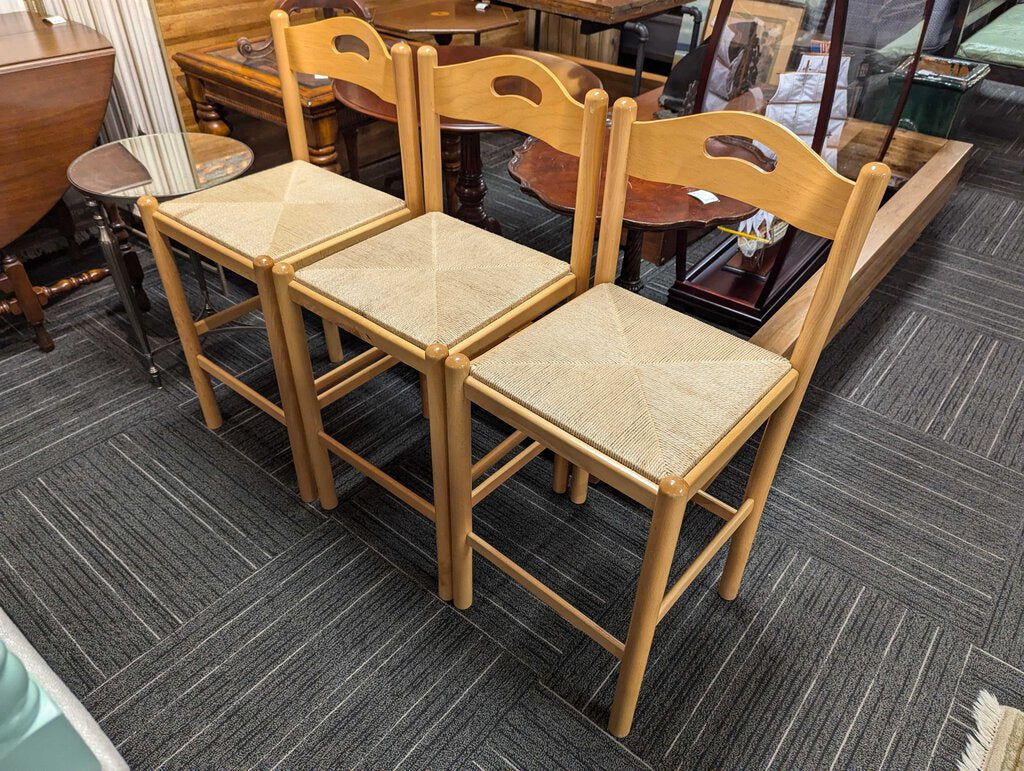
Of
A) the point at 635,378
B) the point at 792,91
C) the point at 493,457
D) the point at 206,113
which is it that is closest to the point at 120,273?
the point at 206,113

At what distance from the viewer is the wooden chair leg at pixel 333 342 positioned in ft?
→ 7.02

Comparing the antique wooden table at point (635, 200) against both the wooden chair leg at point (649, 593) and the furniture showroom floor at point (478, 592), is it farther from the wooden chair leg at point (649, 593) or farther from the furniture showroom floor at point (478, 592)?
the wooden chair leg at point (649, 593)

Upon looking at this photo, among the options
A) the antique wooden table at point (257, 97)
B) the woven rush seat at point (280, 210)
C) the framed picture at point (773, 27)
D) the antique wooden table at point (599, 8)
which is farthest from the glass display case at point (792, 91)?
the antique wooden table at point (257, 97)

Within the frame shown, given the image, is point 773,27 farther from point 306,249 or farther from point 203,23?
point 203,23

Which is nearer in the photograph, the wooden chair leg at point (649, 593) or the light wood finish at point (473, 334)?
the wooden chair leg at point (649, 593)

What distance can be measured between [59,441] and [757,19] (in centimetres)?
213

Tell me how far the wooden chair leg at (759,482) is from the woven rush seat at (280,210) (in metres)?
0.97

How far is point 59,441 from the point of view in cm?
192

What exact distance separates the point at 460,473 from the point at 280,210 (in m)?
0.78

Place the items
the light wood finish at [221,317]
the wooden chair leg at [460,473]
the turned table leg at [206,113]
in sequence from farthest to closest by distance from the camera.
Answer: the turned table leg at [206,113]
the light wood finish at [221,317]
the wooden chair leg at [460,473]

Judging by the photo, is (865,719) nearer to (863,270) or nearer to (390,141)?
(863,270)

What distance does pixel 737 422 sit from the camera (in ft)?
3.73

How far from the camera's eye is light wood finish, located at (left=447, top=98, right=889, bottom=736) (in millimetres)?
1061

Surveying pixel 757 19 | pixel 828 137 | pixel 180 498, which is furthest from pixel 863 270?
pixel 180 498
